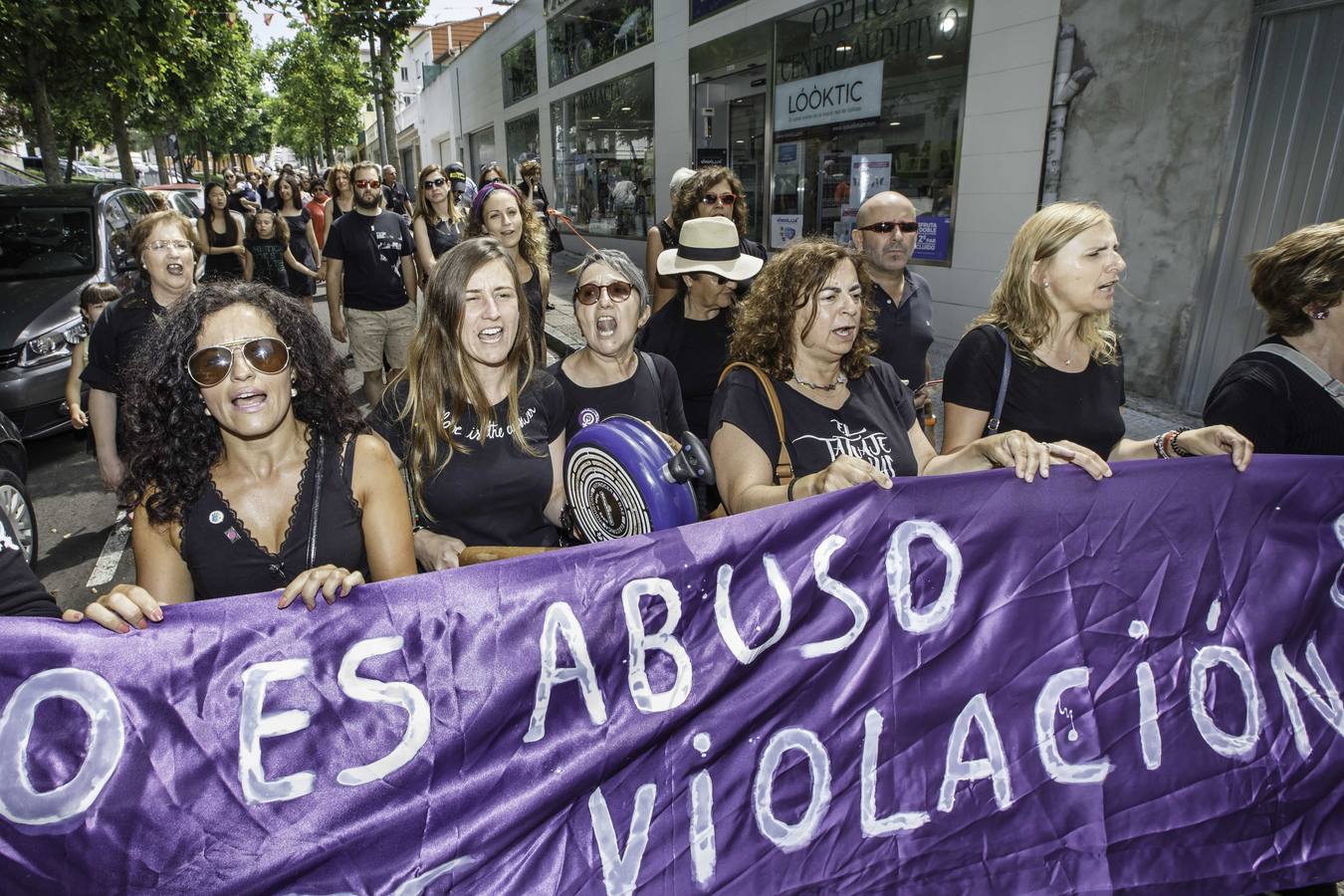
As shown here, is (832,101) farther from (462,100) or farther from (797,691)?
(462,100)

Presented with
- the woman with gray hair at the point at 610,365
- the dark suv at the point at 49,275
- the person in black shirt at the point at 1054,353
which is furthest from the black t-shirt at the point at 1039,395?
the dark suv at the point at 49,275

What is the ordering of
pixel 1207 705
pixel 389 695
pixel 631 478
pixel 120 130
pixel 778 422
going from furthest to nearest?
pixel 120 130 < pixel 778 422 < pixel 631 478 < pixel 1207 705 < pixel 389 695

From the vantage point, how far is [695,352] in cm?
377

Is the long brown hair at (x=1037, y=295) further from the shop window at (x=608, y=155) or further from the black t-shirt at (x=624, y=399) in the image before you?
the shop window at (x=608, y=155)

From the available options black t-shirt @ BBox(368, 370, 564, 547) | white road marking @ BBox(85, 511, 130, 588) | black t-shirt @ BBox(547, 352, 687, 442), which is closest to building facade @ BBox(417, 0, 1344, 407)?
black t-shirt @ BBox(547, 352, 687, 442)

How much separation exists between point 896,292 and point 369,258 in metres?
4.18

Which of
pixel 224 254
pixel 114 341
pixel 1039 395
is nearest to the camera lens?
pixel 1039 395

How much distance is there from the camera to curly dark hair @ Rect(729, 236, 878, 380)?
2568 mm

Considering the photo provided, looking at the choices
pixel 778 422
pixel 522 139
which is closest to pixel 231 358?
pixel 778 422

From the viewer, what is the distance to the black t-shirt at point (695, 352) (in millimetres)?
3742

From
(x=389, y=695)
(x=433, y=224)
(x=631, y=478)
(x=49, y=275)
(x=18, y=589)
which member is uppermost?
(x=433, y=224)

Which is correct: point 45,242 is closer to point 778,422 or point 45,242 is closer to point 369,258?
point 369,258

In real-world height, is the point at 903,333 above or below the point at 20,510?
above

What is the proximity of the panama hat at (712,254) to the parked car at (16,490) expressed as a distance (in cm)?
351
